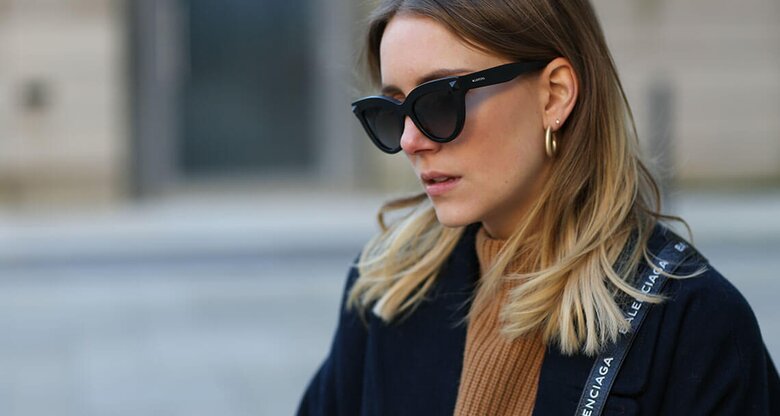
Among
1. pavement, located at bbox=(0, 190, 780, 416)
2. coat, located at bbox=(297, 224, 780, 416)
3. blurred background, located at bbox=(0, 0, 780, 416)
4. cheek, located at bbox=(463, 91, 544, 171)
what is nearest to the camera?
coat, located at bbox=(297, 224, 780, 416)

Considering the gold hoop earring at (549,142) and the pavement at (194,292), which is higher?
the gold hoop earring at (549,142)

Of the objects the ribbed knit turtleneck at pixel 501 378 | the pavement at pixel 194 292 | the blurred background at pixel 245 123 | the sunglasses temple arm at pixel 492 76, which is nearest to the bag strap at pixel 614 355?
the ribbed knit turtleneck at pixel 501 378

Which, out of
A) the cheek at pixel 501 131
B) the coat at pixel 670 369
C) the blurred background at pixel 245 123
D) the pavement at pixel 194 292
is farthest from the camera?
the blurred background at pixel 245 123

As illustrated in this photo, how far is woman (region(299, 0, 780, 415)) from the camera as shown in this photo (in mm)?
1845

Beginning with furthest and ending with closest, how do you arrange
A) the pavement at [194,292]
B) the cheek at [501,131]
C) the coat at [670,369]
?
the pavement at [194,292] → the cheek at [501,131] → the coat at [670,369]

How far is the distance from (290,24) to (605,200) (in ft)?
41.7

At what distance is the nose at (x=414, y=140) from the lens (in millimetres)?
1963

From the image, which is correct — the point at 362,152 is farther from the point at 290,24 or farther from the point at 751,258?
the point at 751,258

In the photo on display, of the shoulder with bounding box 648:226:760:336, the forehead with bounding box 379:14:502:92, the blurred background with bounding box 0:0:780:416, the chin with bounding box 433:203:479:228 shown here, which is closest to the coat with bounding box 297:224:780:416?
the shoulder with bounding box 648:226:760:336

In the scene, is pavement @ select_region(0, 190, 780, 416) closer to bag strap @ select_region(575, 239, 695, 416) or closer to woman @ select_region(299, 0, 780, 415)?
woman @ select_region(299, 0, 780, 415)

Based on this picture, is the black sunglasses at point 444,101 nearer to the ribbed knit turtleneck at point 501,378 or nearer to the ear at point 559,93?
the ear at point 559,93

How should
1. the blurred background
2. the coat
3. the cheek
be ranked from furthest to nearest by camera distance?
the blurred background < the cheek < the coat

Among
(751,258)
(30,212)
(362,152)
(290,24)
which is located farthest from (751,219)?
(30,212)

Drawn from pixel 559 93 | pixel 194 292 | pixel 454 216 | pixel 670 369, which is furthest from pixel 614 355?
pixel 194 292
